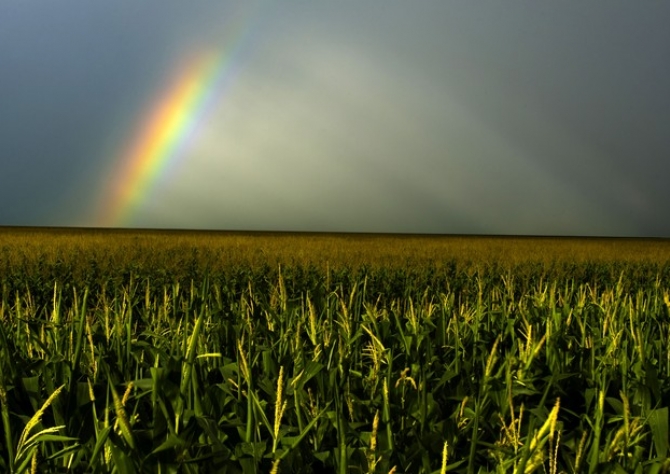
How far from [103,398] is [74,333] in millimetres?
1322

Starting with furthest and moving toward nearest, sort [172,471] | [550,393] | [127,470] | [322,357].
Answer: [322,357], [550,393], [172,471], [127,470]

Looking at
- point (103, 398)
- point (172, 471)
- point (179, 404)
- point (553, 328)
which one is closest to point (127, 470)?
point (172, 471)

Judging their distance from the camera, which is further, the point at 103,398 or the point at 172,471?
the point at 103,398

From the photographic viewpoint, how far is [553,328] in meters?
4.10

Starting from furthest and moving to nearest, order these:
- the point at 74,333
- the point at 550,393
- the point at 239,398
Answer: the point at 74,333, the point at 550,393, the point at 239,398

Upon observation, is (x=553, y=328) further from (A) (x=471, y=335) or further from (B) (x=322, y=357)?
(B) (x=322, y=357)

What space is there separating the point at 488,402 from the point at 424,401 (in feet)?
1.46

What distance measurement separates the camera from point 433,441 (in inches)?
79.7

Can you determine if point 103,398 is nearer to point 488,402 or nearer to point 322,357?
point 322,357

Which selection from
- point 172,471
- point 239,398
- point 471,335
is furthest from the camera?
point 471,335

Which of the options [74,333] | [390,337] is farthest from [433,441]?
[74,333]

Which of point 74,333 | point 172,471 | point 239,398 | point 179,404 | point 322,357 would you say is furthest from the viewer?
point 74,333

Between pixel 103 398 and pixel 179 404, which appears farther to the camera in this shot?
pixel 103 398

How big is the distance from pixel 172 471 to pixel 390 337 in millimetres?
2292
